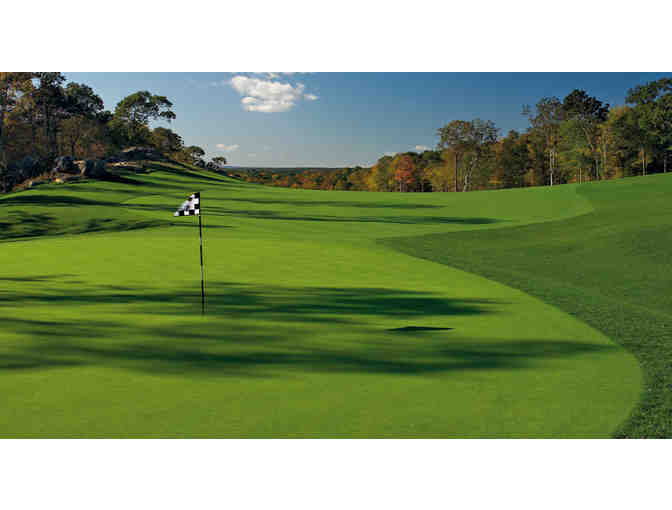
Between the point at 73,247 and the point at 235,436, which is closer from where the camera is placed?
the point at 235,436

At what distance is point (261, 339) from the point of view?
496 centimetres

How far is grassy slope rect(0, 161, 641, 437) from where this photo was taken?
3.40 m

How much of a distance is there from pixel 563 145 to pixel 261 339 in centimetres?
6023

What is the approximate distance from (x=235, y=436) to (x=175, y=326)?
7.79 ft

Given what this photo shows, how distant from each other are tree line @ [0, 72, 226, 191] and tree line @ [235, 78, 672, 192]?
1400 cm

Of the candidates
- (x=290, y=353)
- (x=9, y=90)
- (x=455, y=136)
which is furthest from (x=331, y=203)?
(x=455, y=136)

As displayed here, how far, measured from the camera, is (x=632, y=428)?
337 cm

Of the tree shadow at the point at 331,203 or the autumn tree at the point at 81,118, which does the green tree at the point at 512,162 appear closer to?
the tree shadow at the point at 331,203

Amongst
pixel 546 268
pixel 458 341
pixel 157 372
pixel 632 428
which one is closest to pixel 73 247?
pixel 157 372

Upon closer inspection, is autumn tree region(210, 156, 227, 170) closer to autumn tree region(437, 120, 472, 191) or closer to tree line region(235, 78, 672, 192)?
tree line region(235, 78, 672, 192)

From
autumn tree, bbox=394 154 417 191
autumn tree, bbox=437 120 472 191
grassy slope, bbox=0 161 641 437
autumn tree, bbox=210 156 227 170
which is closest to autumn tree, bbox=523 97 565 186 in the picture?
autumn tree, bbox=437 120 472 191

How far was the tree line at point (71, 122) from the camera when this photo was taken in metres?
43.0

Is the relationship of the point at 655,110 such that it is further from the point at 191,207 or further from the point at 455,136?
the point at 191,207

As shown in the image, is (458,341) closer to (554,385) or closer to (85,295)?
(554,385)
